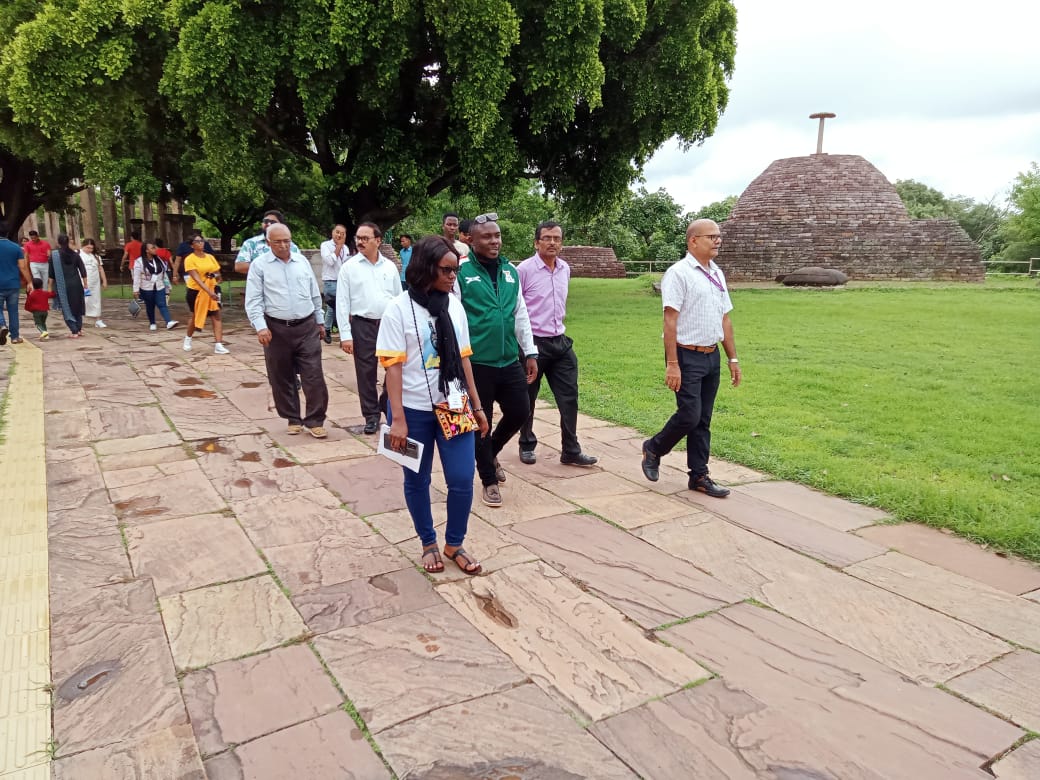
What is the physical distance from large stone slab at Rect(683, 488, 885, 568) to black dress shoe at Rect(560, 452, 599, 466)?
0.79 meters

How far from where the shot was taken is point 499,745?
217 centimetres

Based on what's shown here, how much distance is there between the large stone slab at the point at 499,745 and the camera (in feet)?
6.77

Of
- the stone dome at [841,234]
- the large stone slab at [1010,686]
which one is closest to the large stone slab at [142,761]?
the large stone slab at [1010,686]

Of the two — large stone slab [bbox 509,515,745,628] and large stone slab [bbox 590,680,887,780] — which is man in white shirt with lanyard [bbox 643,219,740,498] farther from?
large stone slab [bbox 590,680,887,780]

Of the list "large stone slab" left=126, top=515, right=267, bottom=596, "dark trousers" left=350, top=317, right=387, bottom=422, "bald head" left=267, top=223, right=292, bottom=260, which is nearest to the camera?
"large stone slab" left=126, top=515, right=267, bottom=596

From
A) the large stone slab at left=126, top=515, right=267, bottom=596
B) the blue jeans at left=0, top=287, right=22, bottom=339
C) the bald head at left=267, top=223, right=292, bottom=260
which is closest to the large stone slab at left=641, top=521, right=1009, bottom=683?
the large stone slab at left=126, top=515, right=267, bottom=596

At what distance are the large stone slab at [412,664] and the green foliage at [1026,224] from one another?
1846 inches

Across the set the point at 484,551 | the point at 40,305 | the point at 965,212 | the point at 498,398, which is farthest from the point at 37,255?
the point at 965,212

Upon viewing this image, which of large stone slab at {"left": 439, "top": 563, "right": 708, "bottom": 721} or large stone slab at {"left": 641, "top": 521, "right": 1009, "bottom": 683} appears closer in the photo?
large stone slab at {"left": 439, "top": 563, "right": 708, "bottom": 721}

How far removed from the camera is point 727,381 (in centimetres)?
749

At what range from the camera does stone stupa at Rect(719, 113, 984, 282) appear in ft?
87.0

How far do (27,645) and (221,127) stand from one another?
1024cm

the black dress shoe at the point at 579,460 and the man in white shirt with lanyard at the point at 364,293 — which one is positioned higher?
the man in white shirt with lanyard at the point at 364,293

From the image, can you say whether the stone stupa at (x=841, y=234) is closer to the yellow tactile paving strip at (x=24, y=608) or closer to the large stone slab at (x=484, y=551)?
the large stone slab at (x=484, y=551)
